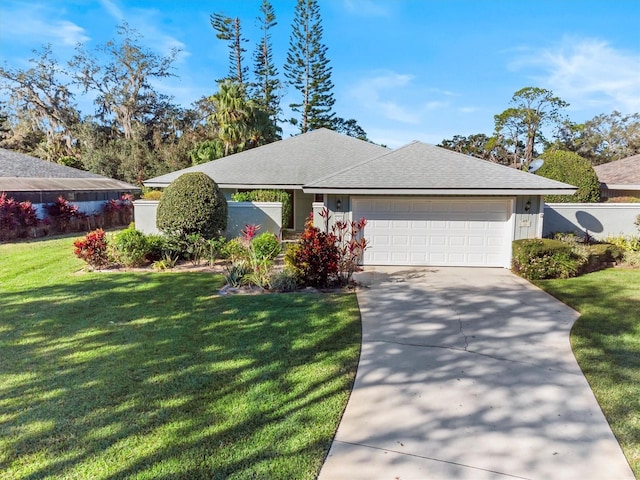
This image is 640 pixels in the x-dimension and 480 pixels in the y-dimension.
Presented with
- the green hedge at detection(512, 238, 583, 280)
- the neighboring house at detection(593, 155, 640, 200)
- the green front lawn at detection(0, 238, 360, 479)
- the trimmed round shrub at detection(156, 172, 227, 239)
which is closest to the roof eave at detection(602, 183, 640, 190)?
the neighboring house at detection(593, 155, 640, 200)

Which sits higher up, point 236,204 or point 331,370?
point 236,204

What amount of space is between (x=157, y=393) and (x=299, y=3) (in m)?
32.6

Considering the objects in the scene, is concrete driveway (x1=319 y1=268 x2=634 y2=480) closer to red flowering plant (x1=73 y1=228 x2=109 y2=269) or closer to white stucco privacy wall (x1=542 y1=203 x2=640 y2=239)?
white stucco privacy wall (x1=542 y1=203 x2=640 y2=239)

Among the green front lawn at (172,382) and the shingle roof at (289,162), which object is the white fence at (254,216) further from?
the green front lawn at (172,382)

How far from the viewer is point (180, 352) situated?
15.9 feet

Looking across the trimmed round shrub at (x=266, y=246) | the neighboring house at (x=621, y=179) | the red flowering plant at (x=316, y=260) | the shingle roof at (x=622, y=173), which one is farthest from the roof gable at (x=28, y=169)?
the shingle roof at (x=622, y=173)

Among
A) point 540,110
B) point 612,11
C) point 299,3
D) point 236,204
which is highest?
point 299,3

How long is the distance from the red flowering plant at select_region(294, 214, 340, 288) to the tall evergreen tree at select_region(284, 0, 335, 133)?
1040 inches

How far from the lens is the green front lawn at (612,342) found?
351 cm

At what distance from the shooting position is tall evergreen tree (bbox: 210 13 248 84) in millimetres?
31531

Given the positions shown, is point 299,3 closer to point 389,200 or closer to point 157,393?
point 389,200

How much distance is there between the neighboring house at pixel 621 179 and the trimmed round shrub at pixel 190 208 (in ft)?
52.7

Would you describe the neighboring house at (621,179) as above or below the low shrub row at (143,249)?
above

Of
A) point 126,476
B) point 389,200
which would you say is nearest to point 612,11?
point 389,200
